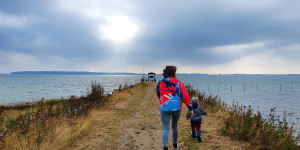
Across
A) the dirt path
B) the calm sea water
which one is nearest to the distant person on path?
the dirt path

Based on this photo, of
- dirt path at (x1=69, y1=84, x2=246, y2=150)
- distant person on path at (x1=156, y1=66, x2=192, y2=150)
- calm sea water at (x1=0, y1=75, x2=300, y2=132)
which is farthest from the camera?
calm sea water at (x1=0, y1=75, x2=300, y2=132)

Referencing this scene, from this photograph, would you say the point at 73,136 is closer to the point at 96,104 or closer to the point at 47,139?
the point at 47,139

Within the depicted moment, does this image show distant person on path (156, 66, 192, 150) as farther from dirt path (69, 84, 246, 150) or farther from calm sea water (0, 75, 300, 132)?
calm sea water (0, 75, 300, 132)

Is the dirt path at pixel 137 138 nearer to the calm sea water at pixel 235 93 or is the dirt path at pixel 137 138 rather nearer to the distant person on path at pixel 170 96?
the distant person on path at pixel 170 96

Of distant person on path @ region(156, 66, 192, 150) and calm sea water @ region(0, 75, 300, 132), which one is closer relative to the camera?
distant person on path @ region(156, 66, 192, 150)

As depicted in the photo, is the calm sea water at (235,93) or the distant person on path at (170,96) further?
the calm sea water at (235,93)

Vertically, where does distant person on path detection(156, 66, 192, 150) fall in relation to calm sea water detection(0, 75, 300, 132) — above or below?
above

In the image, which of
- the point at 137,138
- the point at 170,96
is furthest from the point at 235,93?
the point at 170,96

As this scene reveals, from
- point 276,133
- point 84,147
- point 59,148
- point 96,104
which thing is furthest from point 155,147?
point 96,104

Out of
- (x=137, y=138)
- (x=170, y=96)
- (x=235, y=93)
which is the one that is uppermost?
(x=170, y=96)

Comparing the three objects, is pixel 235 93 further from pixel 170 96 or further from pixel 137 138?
pixel 170 96

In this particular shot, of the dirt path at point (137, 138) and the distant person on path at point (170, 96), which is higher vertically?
the distant person on path at point (170, 96)

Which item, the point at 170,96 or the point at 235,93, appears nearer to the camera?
the point at 170,96

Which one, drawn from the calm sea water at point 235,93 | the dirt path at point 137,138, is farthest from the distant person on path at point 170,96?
the calm sea water at point 235,93
